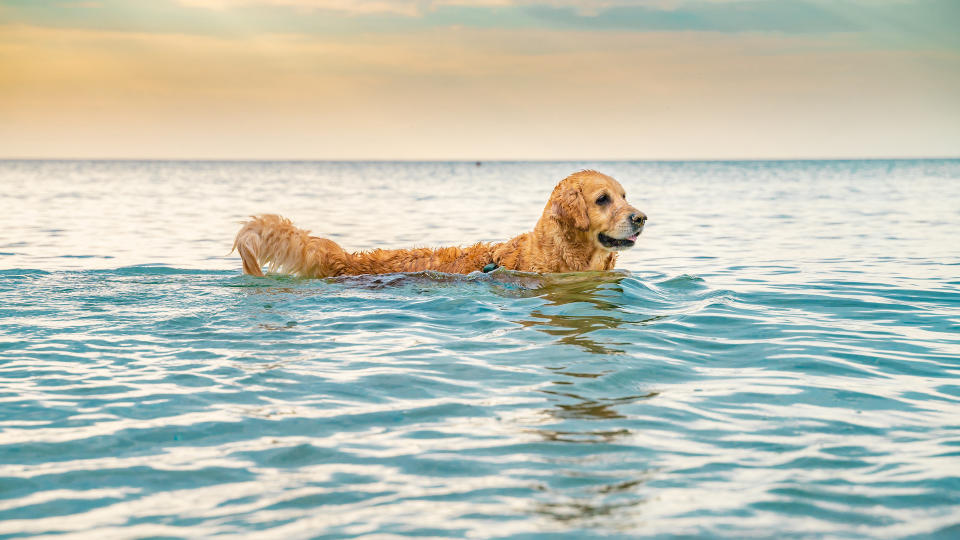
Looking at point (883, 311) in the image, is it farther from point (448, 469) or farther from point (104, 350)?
point (104, 350)

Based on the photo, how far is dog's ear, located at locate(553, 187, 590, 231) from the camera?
8555mm

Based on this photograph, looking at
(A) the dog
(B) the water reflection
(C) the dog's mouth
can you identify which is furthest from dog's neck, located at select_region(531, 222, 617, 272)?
(B) the water reflection

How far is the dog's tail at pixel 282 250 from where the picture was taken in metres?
8.64

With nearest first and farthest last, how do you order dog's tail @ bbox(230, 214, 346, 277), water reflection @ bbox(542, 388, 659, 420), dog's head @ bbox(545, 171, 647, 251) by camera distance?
water reflection @ bbox(542, 388, 659, 420), dog's head @ bbox(545, 171, 647, 251), dog's tail @ bbox(230, 214, 346, 277)

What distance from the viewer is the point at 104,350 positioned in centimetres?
600

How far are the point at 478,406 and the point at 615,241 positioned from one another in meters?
4.22

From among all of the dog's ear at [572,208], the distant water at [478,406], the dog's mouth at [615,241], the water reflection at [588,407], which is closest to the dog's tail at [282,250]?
the distant water at [478,406]

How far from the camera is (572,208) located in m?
8.59

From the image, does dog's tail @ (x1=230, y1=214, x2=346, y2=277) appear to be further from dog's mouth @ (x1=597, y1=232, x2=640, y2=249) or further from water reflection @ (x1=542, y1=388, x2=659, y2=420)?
water reflection @ (x1=542, y1=388, x2=659, y2=420)

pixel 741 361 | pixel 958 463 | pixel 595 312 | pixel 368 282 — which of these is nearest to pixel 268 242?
pixel 368 282

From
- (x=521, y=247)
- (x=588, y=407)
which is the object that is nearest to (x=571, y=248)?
(x=521, y=247)

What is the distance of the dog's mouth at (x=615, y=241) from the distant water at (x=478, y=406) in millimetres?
397

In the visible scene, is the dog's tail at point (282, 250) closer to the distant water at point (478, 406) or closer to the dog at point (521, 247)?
the dog at point (521, 247)

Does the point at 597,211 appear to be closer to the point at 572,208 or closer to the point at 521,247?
the point at 572,208
